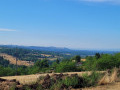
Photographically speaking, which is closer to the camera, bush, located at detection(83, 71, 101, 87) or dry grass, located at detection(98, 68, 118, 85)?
bush, located at detection(83, 71, 101, 87)

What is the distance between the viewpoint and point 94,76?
10578mm

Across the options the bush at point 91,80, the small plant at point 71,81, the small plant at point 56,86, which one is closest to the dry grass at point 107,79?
the bush at point 91,80

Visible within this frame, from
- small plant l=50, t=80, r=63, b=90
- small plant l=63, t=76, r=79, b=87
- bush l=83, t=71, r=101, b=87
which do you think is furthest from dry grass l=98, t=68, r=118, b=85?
small plant l=50, t=80, r=63, b=90

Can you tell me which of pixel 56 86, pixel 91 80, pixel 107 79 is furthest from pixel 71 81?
pixel 107 79

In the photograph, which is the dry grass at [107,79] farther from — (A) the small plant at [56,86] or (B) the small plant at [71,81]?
(A) the small plant at [56,86]

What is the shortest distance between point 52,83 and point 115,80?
13.3ft

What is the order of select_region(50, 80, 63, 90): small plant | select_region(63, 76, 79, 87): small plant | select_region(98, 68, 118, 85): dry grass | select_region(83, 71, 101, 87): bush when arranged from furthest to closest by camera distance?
select_region(98, 68, 118, 85): dry grass
select_region(83, 71, 101, 87): bush
select_region(63, 76, 79, 87): small plant
select_region(50, 80, 63, 90): small plant

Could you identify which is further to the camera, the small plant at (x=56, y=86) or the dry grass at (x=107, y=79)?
the dry grass at (x=107, y=79)

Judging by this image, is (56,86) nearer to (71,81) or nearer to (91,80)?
(71,81)

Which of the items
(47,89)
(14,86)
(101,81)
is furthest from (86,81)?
(14,86)

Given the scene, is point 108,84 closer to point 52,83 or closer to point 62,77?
point 62,77

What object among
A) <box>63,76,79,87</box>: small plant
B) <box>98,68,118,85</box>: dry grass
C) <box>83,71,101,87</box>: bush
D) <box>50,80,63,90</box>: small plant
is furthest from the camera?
<box>98,68,118,85</box>: dry grass

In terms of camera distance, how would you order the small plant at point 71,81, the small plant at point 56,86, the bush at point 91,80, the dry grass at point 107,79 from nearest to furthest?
the small plant at point 56,86, the small plant at point 71,81, the bush at point 91,80, the dry grass at point 107,79

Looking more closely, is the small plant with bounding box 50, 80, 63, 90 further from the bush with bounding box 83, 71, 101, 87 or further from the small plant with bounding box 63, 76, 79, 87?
the bush with bounding box 83, 71, 101, 87
